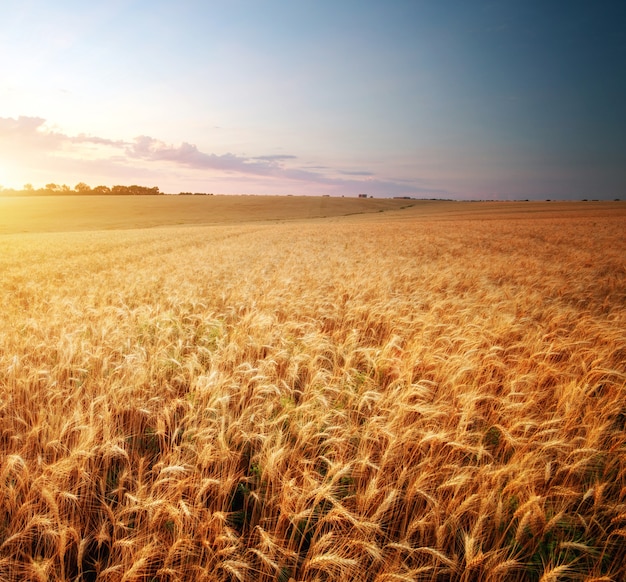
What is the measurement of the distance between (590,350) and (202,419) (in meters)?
3.97

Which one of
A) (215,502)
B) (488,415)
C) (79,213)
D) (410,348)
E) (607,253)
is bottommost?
(215,502)

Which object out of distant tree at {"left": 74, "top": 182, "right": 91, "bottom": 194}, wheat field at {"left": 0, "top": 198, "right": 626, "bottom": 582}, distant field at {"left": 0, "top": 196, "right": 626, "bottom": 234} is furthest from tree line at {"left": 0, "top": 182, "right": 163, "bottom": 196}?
wheat field at {"left": 0, "top": 198, "right": 626, "bottom": 582}

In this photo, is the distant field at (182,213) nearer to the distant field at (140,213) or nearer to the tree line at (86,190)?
the distant field at (140,213)

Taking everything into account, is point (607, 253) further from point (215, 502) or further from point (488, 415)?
point (215, 502)

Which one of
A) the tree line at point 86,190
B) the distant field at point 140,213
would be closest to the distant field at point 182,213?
the distant field at point 140,213

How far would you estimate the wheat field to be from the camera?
62.6 inches

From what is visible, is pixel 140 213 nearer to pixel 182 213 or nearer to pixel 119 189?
pixel 182 213

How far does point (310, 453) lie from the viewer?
2.29m

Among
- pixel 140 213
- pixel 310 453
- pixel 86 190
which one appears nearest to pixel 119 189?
pixel 86 190

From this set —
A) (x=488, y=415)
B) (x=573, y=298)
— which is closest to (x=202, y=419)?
(x=488, y=415)

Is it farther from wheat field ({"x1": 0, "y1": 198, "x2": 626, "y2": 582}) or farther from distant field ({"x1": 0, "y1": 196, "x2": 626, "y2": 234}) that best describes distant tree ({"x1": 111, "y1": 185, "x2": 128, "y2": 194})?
wheat field ({"x1": 0, "y1": 198, "x2": 626, "y2": 582})

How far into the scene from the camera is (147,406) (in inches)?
104

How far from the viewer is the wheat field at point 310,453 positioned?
5.22ft

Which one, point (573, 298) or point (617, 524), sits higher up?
point (573, 298)
